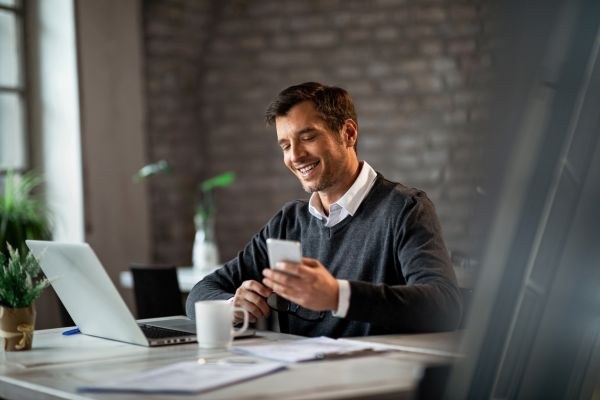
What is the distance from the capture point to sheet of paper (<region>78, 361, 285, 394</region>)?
1.49 meters

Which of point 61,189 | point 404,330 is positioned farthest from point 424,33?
point 404,330

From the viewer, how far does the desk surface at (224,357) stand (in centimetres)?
147

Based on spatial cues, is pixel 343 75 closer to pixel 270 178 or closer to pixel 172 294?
pixel 270 178

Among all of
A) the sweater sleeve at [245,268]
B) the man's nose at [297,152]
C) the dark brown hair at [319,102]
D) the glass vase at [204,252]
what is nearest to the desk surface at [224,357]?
the sweater sleeve at [245,268]

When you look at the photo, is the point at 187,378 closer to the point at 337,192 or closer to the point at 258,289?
the point at 258,289

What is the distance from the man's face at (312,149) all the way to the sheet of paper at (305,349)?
59 centimetres

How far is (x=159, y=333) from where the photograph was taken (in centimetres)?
220

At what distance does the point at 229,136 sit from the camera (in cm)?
554

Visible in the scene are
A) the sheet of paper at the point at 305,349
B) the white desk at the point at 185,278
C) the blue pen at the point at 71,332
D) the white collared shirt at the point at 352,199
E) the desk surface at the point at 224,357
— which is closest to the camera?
the desk surface at the point at 224,357

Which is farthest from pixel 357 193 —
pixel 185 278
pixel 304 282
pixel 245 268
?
pixel 185 278

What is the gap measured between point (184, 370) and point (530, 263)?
97 centimetres

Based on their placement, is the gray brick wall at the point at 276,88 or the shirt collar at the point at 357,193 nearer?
the shirt collar at the point at 357,193

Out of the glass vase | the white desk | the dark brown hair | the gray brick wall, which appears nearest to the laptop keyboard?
the dark brown hair

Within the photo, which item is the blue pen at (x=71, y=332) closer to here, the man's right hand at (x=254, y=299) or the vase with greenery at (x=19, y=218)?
the man's right hand at (x=254, y=299)
